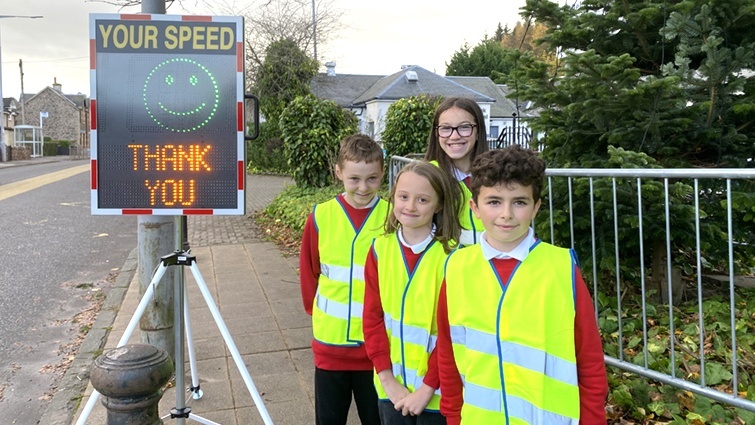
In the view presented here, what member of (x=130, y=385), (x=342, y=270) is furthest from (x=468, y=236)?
(x=130, y=385)

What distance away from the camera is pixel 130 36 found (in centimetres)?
303

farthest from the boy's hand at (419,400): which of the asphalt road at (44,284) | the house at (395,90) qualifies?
the house at (395,90)

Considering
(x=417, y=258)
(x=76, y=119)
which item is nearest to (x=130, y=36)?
(x=417, y=258)

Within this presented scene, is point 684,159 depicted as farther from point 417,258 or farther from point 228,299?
point 228,299

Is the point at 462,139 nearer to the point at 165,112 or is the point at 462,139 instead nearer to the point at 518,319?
the point at 518,319

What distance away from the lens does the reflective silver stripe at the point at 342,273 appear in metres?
2.71

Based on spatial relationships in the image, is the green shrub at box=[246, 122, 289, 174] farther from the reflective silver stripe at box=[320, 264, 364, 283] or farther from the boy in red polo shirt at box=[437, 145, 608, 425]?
the boy in red polo shirt at box=[437, 145, 608, 425]

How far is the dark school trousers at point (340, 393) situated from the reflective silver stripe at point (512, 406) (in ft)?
3.09

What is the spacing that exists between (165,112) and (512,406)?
88.1 inches

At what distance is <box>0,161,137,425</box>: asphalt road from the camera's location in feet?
15.2

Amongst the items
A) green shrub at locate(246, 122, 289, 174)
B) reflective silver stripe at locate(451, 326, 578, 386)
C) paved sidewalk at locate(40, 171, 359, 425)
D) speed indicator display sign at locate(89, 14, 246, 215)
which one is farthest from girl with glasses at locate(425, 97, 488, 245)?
green shrub at locate(246, 122, 289, 174)

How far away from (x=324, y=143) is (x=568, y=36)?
874cm

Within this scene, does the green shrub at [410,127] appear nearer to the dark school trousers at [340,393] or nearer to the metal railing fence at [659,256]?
the metal railing fence at [659,256]

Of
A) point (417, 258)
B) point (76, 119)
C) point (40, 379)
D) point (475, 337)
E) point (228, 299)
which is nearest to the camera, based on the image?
point (475, 337)
